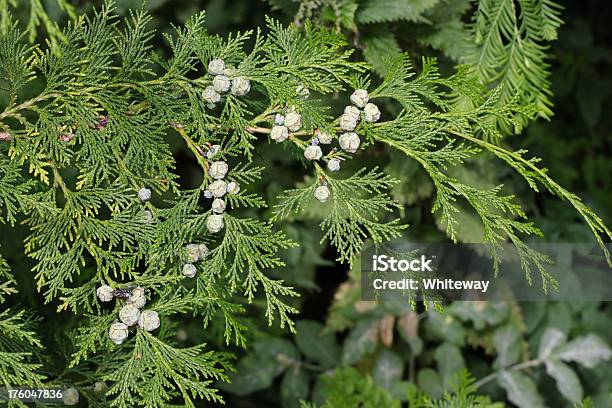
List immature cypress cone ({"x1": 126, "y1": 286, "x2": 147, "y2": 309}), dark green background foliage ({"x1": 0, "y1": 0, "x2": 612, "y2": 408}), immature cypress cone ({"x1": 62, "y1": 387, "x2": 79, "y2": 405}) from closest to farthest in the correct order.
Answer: immature cypress cone ({"x1": 126, "y1": 286, "x2": 147, "y2": 309}) → immature cypress cone ({"x1": 62, "y1": 387, "x2": 79, "y2": 405}) → dark green background foliage ({"x1": 0, "y1": 0, "x2": 612, "y2": 408})

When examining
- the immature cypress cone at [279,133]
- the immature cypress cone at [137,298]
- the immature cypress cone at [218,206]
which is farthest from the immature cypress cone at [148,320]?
the immature cypress cone at [279,133]

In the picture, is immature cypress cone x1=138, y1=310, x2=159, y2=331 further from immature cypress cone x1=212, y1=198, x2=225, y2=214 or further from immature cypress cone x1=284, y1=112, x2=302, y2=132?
immature cypress cone x1=284, y1=112, x2=302, y2=132

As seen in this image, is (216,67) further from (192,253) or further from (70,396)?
(70,396)

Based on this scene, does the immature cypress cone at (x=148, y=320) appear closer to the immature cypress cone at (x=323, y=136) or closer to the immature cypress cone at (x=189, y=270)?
the immature cypress cone at (x=189, y=270)

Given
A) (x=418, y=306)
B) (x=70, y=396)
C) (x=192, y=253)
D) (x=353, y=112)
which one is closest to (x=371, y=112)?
(x=353, y=112)

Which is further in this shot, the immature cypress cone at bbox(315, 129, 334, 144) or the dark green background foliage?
the dark green background foliage

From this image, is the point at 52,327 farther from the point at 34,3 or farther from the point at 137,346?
the point at 34,3

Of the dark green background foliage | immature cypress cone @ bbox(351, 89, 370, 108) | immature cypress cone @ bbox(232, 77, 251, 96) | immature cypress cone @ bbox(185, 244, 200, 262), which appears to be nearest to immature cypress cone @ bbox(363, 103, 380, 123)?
immature cypress cone @ bbox(351, 89, 370, 108)

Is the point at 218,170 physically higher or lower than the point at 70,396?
higher
